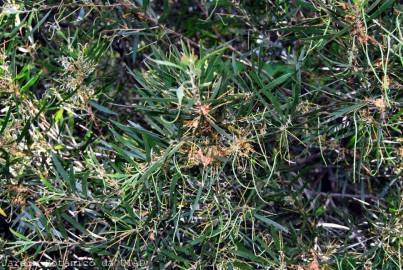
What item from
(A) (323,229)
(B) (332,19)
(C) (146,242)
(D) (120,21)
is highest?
(B) (332,19)

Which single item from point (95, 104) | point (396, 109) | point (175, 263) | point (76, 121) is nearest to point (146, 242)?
point (175, 263)

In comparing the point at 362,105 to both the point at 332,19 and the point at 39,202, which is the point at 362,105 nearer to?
the point at 332,19

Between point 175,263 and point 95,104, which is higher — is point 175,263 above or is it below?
below

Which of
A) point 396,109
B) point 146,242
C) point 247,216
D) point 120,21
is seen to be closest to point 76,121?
point 120,21

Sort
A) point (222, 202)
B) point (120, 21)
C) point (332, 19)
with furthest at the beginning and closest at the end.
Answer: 1. point (120, 21)
2. point (222, 202)
3. point (332, 19)

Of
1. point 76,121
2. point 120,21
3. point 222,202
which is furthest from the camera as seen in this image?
point 76,121

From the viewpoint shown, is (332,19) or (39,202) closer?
(332,19)

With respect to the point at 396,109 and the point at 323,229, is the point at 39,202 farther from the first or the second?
the point at 396,109
